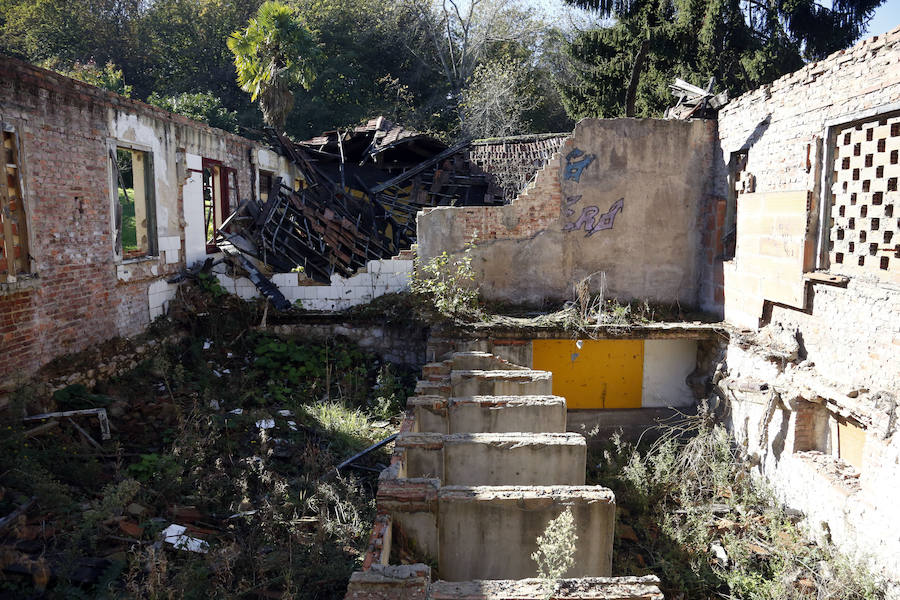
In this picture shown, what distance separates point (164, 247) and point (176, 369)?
7.69 feet

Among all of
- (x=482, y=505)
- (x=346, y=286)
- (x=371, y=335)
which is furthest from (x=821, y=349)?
(x=346, y=286)

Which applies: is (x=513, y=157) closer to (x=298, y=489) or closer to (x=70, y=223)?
(x=70, y=223)

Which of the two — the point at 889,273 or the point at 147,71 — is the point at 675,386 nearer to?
the point at 889,273

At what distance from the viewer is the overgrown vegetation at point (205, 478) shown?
4.31m

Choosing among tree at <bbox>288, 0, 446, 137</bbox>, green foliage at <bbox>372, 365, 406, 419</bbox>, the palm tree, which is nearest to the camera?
green foliage at <bbox>372, 365, 406, 419</bbox>

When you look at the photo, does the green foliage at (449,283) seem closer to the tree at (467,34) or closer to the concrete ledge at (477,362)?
the concrete ledge at (477,362)

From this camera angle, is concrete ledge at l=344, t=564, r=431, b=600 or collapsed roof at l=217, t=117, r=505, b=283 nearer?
concrete ledge at l=344, t=564, r=431, b=600

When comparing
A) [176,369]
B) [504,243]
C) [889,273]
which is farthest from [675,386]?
[176,369]

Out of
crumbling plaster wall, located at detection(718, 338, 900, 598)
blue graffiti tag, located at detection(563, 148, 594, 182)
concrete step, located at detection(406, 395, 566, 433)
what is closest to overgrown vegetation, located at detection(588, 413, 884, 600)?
crumbling plaster wall, located at detection(718, 338, 900, 598)

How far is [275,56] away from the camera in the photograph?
630 inches

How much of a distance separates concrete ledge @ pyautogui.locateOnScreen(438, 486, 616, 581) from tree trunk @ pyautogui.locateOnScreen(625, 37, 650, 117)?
16.2 meters

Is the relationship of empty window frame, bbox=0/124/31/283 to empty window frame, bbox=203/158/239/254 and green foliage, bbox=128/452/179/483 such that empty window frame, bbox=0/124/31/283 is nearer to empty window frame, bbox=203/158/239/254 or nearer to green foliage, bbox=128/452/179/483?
green foliage, bbox=128/452/179/483

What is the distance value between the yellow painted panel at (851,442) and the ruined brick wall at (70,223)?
8.90 metres

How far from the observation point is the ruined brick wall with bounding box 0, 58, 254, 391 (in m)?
6.50
